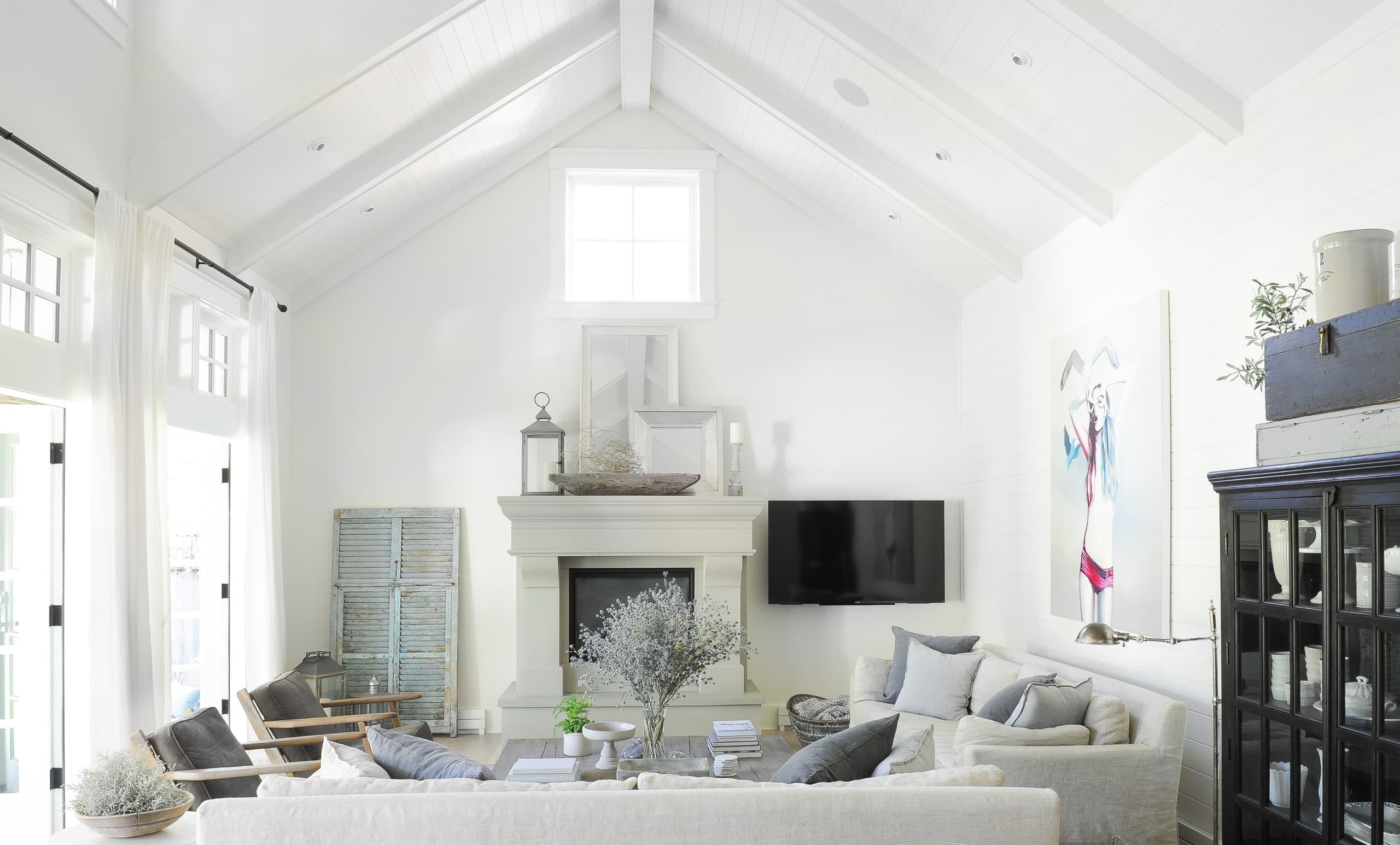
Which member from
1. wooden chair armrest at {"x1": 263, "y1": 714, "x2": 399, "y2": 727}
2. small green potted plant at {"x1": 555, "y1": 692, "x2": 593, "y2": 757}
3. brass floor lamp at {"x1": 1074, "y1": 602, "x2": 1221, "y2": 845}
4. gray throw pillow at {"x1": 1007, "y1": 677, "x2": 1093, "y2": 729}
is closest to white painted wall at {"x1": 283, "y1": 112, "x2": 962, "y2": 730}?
wooden chair armrest at {"x1": 263, "y1": 714, "x2": 399, "y2": 727}

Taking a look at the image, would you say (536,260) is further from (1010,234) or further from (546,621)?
(1010,234)

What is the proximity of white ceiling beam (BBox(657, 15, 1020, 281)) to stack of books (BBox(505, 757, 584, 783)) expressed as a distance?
155 inches

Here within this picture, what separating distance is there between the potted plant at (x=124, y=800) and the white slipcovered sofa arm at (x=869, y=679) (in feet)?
12.9

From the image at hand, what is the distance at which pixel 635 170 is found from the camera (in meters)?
7.88

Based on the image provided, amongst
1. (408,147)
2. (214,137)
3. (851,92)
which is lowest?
(214,137)

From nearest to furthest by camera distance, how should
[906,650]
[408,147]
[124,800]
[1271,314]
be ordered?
[124,800]
[1271,314]
[906,650]
[408,147]

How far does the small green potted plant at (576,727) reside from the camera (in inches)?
191

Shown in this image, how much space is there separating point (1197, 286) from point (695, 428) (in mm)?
3725

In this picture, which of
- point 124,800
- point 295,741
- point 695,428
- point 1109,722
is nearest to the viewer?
point 124,800

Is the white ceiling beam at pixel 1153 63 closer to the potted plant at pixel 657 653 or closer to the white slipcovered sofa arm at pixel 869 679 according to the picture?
the potted plant at pixel 657 653

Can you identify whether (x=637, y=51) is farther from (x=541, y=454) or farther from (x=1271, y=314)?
(x=1271, y=314)

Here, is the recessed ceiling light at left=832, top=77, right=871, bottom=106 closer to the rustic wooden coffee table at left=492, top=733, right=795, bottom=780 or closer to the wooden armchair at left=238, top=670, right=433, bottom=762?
the rustic wooden coffee table at left=492, top=733, right=795, bottom=780

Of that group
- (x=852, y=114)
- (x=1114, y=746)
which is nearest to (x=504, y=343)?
(x=852, y=114)

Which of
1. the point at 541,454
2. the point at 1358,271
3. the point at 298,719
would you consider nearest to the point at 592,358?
the point at 541,454
